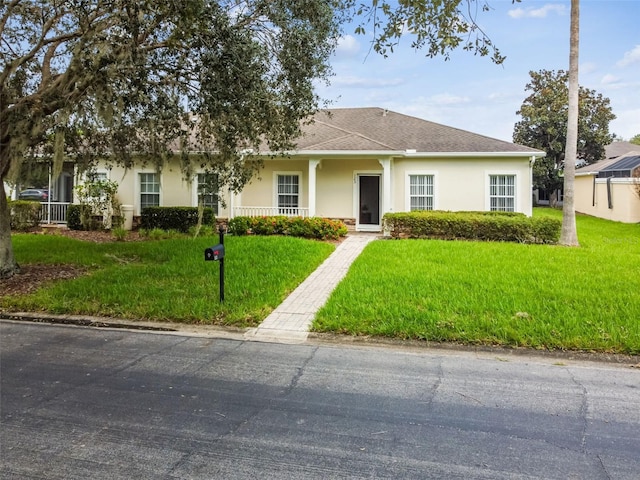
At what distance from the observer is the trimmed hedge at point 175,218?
16734 mm

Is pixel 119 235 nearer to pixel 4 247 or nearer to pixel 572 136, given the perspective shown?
pixel 4 247

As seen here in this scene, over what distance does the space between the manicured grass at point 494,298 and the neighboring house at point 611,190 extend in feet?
45.1

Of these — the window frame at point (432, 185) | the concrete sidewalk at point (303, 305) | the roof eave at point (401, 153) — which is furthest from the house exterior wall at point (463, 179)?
the concrete sidewalk at point (303, 305)

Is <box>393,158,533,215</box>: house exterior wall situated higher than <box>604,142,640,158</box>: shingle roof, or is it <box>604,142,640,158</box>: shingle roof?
<box>604,142,640,158</box>: shingle roof

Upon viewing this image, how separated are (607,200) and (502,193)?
1305cm

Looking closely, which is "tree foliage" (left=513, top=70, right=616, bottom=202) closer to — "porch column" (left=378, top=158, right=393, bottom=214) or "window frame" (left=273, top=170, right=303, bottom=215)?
"porch column" (left=378, top=158, right=393, bottom=214)

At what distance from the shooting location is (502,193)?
1677 cm

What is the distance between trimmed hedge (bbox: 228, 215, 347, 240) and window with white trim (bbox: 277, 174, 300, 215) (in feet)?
6.67

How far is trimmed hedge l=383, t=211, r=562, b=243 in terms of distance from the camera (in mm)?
14170

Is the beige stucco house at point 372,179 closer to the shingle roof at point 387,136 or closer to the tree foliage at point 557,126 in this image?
the shingle roof at point 387,136

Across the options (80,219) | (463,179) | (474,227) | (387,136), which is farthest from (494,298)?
(80,219)

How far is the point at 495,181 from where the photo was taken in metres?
16.8

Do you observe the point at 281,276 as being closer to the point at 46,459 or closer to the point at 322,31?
the point at 322,31

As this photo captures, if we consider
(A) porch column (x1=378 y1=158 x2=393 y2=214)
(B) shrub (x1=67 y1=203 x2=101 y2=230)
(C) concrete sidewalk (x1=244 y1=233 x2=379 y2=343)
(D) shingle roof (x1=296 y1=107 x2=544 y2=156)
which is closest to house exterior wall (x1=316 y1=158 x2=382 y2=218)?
(D) shingle roof (x1=296 y1=107 x2=544 y2=156)
